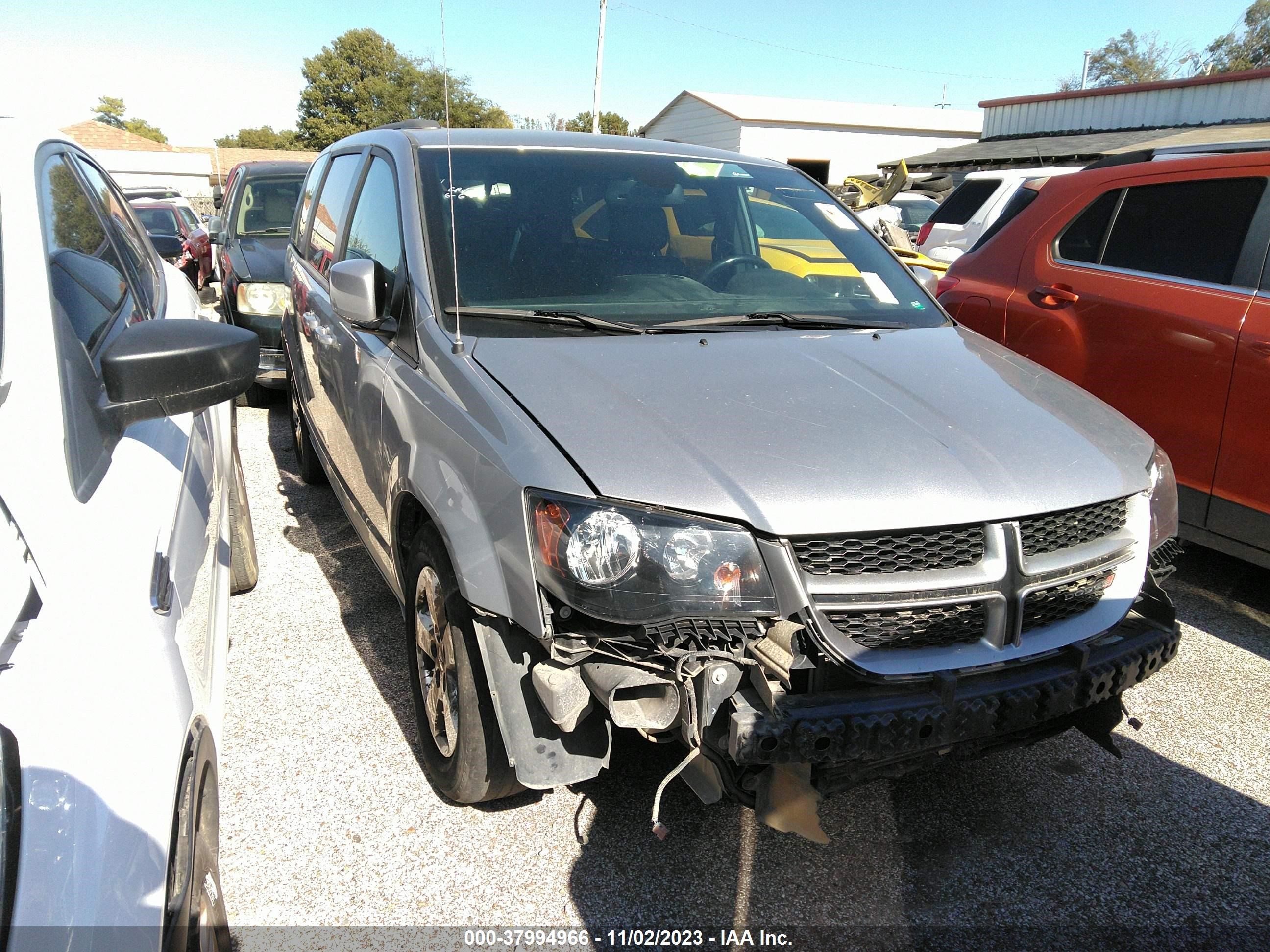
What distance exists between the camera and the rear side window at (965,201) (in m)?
10.8

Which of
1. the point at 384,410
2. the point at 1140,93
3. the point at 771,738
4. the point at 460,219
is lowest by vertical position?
the point at 771,738

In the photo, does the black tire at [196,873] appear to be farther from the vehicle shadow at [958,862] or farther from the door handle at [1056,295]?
the door handle at [1056,295]

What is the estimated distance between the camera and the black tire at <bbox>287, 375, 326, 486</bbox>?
194 inches

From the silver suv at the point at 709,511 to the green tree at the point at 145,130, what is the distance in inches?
4704

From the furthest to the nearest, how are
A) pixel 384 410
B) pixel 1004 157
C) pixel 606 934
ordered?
1. pixel 1004 157
2. pixel 384 410
3. pixel 606 934

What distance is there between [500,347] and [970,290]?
3.37 m

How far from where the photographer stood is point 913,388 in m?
2.44

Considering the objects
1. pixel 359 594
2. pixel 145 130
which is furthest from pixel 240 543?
pixel 145 130

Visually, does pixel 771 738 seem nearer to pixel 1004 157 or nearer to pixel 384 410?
pixel 384 410

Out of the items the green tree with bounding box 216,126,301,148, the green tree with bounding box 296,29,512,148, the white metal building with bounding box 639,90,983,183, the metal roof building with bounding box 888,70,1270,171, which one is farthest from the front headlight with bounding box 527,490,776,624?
the green tree with bounding box 216,126,301,148

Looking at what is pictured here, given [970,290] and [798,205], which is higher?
[798,205]

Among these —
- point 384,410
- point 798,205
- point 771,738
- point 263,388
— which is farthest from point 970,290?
point 263,388

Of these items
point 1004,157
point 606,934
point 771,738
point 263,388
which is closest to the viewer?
point 771,738

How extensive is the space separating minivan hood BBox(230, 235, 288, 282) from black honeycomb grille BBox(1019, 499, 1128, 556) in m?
5.84
